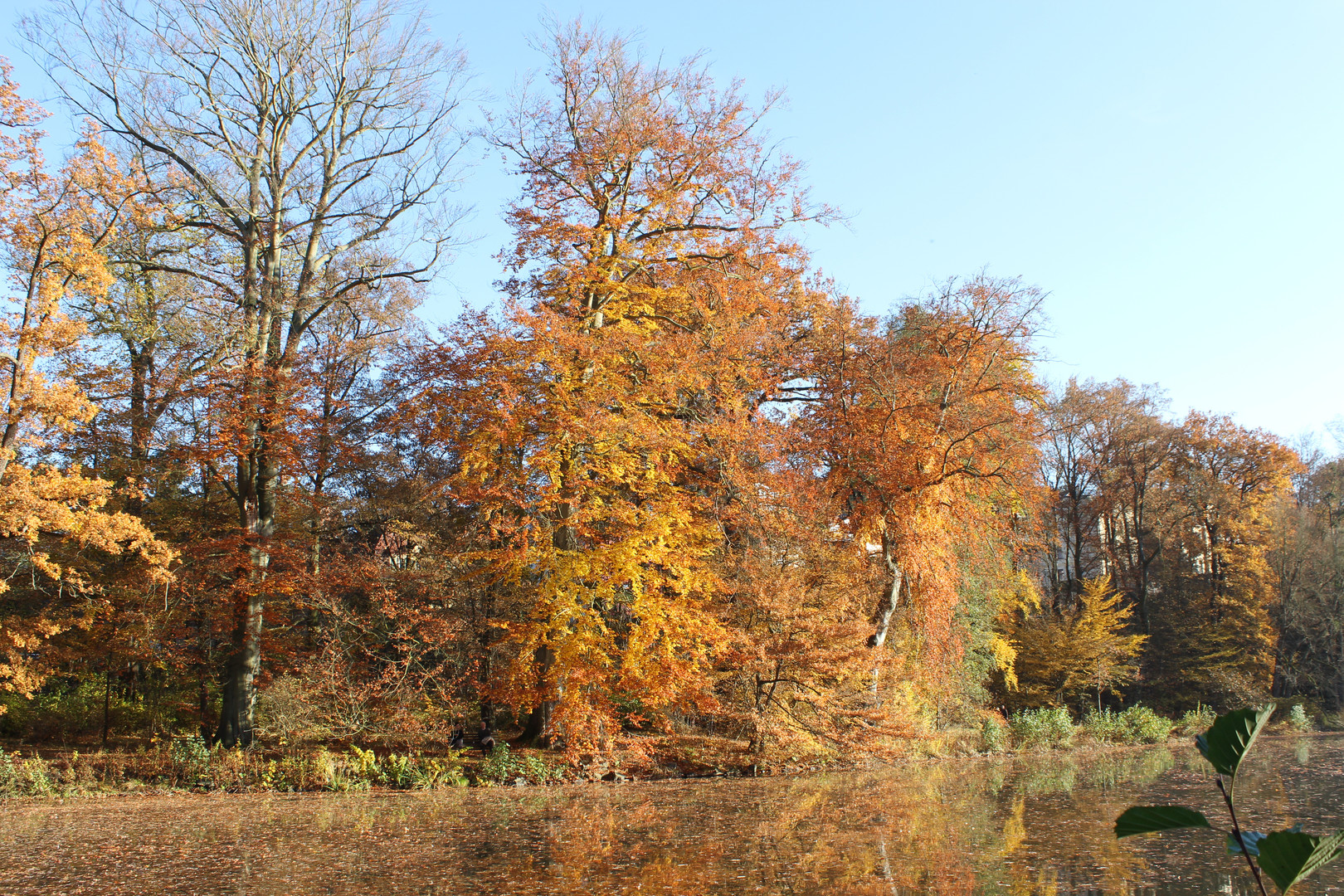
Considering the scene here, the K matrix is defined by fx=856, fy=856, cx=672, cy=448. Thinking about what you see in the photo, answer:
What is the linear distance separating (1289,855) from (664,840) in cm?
904

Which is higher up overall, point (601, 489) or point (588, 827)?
point (601, 489)

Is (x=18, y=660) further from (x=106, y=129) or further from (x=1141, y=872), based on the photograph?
(x=1141, y=872)

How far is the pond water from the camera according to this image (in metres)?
7.51

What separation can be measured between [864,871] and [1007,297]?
13.7 m

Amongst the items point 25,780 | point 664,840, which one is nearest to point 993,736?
point 664,840

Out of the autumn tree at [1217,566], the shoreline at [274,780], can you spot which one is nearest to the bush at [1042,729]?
the shoreline at [274,780]

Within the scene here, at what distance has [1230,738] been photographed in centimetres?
146

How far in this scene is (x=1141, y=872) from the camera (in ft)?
25.4

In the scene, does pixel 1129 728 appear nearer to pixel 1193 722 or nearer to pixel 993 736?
pixel 1193 722

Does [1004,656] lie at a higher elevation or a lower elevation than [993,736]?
higher

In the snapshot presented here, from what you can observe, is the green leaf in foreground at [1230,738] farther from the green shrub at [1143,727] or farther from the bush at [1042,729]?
the green shrub at [1143,727]

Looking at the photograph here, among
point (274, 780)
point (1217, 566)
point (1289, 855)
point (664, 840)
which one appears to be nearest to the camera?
point (1289, 855)

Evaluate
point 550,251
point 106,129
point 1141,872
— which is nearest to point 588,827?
point 1141,872

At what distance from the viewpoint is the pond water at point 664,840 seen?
7.51 metres
